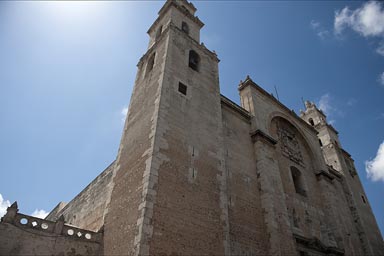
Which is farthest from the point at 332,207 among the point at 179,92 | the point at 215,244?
the point at 179,92

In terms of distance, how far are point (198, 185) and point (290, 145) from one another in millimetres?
9216

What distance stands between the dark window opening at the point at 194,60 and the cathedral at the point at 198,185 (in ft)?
0.21

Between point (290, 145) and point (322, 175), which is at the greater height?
point (290, 145)

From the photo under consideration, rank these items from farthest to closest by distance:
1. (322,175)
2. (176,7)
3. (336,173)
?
1. (336,173)
2. (176,7)
3. (322,175)

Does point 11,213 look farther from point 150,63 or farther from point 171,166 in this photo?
point 150,63

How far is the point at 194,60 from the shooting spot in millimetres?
14828

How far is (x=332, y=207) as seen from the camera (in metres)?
15.4

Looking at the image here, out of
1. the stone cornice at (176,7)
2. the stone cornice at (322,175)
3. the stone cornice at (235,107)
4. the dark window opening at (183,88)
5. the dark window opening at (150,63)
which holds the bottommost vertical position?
the stone cornice at (322,175)

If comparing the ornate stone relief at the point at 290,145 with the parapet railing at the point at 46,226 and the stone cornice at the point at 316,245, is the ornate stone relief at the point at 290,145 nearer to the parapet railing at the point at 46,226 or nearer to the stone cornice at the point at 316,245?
the stone cornice at the point at 316,245

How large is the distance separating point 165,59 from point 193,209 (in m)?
6.85

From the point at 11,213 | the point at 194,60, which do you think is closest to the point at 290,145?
the point at 194,60

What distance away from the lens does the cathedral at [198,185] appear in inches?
324

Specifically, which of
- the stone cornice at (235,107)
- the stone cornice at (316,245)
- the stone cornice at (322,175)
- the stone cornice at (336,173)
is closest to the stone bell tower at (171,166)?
the stone cornice at (235,107)

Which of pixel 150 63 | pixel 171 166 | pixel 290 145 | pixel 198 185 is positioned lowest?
pixel 198 185
